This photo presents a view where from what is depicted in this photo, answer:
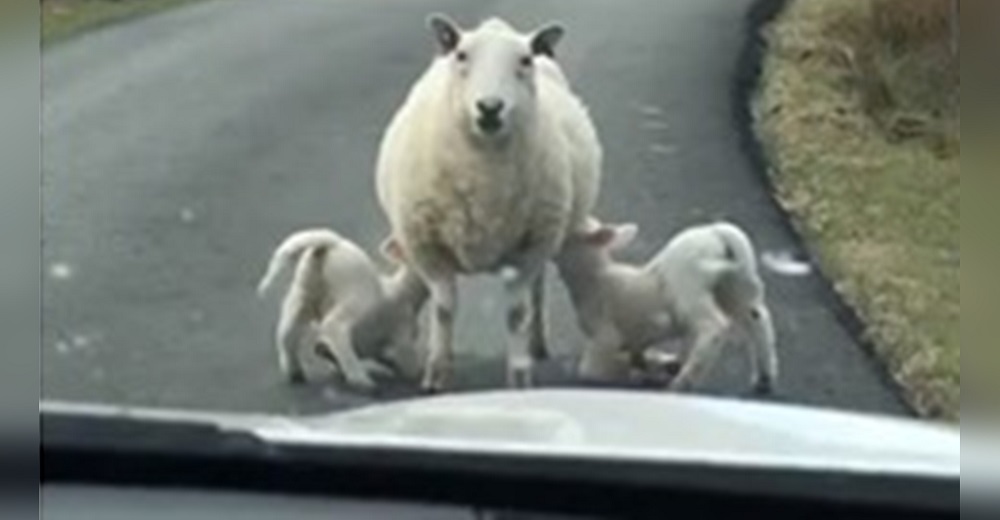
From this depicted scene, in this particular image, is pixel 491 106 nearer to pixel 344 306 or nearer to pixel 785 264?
pixel 344 306

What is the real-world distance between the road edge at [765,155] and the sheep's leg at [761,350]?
29 centimetres

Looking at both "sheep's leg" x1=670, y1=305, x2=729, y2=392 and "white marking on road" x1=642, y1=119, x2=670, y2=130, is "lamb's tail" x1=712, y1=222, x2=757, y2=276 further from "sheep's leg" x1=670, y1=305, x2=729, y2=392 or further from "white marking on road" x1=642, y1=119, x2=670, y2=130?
"white marking on road" x1=642, y1=119, x2=670, y2=130

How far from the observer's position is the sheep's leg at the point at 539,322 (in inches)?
241

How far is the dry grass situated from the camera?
22.1 feet

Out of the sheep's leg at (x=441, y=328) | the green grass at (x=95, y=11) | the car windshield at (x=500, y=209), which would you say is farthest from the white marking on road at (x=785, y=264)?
the green grass at (x=95, y=11)

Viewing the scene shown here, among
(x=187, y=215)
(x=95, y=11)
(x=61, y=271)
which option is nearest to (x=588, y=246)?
(x=61, y=271)

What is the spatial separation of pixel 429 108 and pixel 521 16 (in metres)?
5.61

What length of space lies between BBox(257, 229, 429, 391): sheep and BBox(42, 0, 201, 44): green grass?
12.2ft

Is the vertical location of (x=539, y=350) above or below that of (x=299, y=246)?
below

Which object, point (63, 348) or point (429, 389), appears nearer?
point (429, 389)

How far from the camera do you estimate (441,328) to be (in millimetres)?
Result: 5922

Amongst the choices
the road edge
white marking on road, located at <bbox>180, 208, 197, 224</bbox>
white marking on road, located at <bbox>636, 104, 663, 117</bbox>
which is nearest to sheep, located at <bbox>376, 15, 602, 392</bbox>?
the road edge

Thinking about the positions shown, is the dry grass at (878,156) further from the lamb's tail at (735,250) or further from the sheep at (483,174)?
the sheep at (483,174)

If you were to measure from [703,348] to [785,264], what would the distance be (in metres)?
A: 1.82
